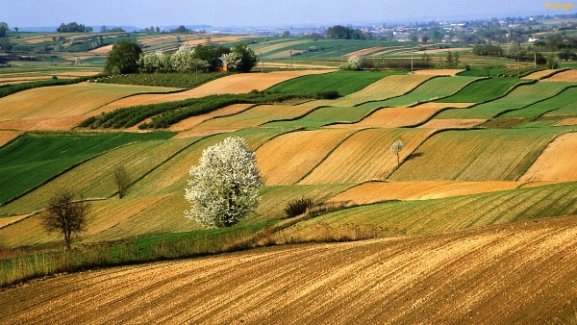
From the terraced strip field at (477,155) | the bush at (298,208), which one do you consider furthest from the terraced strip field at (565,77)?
the bush at (298,208)

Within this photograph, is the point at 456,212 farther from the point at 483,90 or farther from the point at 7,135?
the point at 483,90

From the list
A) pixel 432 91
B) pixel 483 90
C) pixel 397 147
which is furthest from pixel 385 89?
pixel 397 147

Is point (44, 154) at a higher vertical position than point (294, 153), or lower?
lower

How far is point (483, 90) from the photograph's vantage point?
351ft

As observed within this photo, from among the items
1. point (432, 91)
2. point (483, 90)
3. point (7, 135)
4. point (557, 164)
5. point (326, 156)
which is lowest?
point (432, 91)

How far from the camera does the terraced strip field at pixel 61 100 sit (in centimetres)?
10625

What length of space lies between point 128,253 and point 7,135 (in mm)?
67497

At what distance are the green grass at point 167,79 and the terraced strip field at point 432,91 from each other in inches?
1343

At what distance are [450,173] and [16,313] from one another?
3868 centimetres

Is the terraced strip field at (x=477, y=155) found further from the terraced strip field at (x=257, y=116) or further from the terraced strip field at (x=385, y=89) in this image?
the terraced strip field at (x=385, y=89)

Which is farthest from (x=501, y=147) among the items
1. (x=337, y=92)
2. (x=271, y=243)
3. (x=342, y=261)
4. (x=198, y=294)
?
(x=337, y=92)

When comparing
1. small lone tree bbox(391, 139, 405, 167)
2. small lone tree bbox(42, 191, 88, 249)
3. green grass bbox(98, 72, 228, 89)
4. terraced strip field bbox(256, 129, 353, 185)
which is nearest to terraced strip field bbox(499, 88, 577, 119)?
terraced strip field bbox(256, 129, 353, 185)

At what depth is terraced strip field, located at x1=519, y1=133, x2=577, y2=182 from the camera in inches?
1984

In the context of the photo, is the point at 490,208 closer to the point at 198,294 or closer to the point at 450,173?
the point at 198,294
